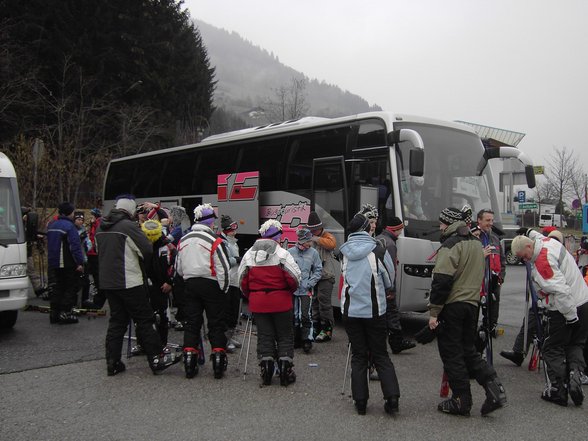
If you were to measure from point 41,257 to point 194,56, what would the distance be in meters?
33.0

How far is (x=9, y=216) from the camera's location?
8.27 meters

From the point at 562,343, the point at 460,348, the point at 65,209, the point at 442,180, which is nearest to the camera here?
the point at 460,348

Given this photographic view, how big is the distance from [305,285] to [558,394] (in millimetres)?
3443

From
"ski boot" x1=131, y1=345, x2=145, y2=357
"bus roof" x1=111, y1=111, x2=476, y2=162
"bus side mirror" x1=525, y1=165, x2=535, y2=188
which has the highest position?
"bus roof" x1=111, y1=111, x2=476, y2=162

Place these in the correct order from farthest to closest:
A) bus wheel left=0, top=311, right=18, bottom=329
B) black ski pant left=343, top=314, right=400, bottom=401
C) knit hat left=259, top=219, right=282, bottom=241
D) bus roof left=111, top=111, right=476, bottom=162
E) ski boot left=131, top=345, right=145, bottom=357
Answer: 1. bus roof left=111, top=111, right=476, bottom=162
2. bus wheel left=0, top=311, right=18, bottom=329
3. ski boot left=131, top=345, right=145, bottom=357
4. knit hat left=259, top=219, right=282, bottom=241
5. black ski pant left=343, top=314, right=400, bottom=401

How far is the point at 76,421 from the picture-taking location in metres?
4.77

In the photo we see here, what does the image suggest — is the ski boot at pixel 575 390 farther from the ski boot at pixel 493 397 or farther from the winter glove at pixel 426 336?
the winter glove at pixel 426 336

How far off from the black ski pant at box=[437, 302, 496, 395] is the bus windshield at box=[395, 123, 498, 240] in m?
→ 3.22

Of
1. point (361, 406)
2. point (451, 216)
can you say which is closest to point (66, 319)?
point (361, 406)

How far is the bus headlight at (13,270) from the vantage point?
7715 mm

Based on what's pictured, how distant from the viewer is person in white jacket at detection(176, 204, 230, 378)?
20.0 feet

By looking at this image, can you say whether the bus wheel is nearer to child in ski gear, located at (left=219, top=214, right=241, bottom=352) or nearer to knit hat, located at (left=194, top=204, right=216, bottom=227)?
child in ski gear, located at (left=219, top=214, right=241, bottom=352)

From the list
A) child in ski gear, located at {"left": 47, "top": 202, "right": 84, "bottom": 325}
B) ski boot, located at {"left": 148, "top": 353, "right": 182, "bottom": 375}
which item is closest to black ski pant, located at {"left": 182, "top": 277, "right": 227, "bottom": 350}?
ski boot, located at {"left": 148, "top": 353, "right": 182, "bottom": 375}

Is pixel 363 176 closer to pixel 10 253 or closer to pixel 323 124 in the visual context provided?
pixel 323 124
